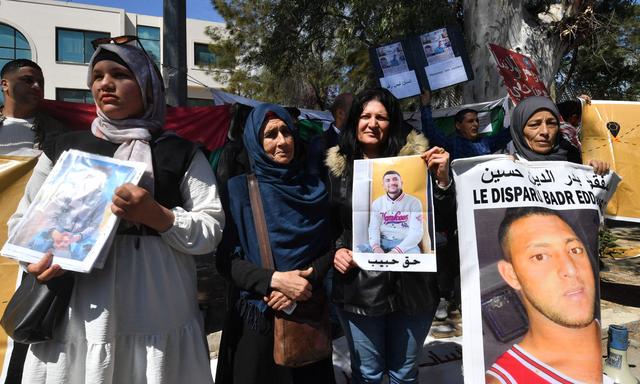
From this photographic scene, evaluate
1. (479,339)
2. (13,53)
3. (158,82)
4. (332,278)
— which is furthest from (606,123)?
(13,53)

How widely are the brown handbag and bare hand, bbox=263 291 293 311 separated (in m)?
0.05

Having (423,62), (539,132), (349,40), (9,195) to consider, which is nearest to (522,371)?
(539,132)

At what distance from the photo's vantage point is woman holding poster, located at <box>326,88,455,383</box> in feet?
5.90

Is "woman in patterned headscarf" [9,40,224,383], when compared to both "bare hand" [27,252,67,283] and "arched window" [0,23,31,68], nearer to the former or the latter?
"bare hand" [27,252,67,283]

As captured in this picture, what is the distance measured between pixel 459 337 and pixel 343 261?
2180mm

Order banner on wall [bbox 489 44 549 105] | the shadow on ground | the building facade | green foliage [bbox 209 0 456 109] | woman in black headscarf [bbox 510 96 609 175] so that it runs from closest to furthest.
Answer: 1. woman in black headscarf [bbox 510 96 609 175]
2. banner on wall [bbox 489 44 549 105]
3. the shadow on ground
4. green foliage [bbox 209 0 456 109]
5. the building facade

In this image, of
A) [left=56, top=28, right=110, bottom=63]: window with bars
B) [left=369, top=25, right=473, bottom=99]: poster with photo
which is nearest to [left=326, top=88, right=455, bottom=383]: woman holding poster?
[left=369, top=25, right=473, bottom=99]: poster with photo

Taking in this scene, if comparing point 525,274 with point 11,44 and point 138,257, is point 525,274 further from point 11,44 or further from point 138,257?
point 11,44

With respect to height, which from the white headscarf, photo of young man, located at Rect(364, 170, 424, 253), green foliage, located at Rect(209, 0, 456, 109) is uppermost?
green foliage, located at Rect(209, 0, 456, 109)

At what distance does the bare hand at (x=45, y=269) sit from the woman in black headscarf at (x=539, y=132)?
6.83 ft

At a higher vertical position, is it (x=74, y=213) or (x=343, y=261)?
(x=74, y=213)

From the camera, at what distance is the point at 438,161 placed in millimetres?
1714

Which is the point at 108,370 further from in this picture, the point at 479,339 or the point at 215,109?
the point at 215,109

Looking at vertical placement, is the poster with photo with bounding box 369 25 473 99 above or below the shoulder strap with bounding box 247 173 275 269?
above
